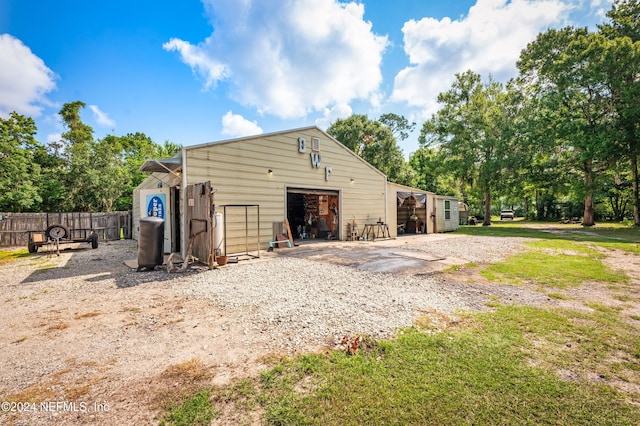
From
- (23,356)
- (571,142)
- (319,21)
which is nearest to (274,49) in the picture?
(319,21)

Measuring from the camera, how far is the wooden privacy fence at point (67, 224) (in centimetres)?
1112

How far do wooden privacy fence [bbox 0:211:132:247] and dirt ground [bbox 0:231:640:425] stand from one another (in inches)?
353

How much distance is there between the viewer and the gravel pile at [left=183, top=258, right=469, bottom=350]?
9.67ft

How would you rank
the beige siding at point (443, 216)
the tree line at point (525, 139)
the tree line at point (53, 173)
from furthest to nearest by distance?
the beige siding at point (443, 216) → the tree line at point (525, 139) → the tree line at point (53, 173)

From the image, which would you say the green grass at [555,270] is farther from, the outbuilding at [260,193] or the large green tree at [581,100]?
the large green tree at [581,100]

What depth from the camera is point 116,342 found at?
8.99 feet

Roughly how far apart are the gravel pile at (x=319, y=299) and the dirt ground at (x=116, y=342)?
30 cm

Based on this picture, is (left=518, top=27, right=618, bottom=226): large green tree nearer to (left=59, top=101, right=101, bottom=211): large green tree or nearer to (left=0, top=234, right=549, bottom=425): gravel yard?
(left=0, top=234, right=549, bottom=425): gravel yard

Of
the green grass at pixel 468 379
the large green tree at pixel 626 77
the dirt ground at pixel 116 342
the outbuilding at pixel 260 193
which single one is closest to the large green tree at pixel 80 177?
the outbuilding at pixel 260 193

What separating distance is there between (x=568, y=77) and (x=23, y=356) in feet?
82.5

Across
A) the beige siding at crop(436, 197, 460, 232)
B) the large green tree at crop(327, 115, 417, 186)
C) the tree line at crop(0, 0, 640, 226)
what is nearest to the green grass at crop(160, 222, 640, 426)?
the beige siding at crop(436, 197, 460, 232)

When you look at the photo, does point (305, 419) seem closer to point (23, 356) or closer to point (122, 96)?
point (23, 356)

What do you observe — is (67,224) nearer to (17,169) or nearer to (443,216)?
(17,169)

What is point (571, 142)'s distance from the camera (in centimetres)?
1576
